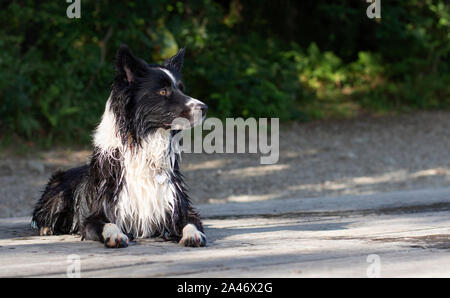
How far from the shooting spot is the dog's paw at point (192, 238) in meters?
4.53

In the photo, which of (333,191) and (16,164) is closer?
(333,191)

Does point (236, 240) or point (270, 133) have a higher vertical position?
point (270, 133)

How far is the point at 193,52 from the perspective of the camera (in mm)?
13883

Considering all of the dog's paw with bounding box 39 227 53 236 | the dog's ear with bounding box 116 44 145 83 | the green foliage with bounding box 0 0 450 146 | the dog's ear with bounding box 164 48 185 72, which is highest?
the green foliage with bounding box 0 0 450 146

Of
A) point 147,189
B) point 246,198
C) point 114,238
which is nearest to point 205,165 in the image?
point 246,198

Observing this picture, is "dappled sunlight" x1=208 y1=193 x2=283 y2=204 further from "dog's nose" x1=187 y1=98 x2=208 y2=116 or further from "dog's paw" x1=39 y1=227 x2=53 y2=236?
"dog's nose" x1=187 y1=98 x2=208 y2=116

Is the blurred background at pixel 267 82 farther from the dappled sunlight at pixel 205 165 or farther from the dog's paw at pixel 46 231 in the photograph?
the dog's paw at pixel 46 231

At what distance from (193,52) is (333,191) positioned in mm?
5385

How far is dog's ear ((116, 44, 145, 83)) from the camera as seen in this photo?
4820 mm

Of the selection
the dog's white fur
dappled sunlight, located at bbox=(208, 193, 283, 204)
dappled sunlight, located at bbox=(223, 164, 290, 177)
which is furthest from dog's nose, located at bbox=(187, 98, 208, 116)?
dappled sunlight, located at bbox=(223, 164, 290, 177)

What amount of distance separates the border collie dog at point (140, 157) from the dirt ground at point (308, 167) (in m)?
3.52

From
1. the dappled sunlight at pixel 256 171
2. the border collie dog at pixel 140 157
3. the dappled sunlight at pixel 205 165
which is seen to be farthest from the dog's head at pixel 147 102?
the dappled sunlight at pixel 205 165

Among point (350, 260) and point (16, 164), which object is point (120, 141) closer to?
point (350, 260)
